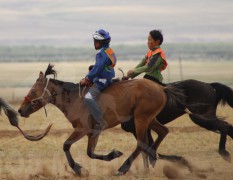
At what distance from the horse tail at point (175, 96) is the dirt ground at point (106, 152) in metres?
1.03

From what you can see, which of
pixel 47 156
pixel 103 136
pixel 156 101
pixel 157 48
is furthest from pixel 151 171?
pixel 103 136

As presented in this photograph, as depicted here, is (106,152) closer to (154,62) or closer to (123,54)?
(154,62)

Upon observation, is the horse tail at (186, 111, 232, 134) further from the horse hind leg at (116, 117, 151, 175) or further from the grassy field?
the horse hind leg at (116, 117, 151, 175)

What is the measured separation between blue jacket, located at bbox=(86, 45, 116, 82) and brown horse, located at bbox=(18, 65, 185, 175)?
0.26m

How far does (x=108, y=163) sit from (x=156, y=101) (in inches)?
81.0

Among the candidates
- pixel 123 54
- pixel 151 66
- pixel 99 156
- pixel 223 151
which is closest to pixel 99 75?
pixel 151 66

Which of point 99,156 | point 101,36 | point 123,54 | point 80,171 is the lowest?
point 123,54

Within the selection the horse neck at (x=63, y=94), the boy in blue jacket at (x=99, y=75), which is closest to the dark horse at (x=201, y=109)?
the boy in blue jacket at (x=99, y=75)

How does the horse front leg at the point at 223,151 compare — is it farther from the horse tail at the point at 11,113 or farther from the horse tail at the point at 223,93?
the horse tail at the point at 11,113

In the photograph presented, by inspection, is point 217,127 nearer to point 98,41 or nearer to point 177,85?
point 177,85

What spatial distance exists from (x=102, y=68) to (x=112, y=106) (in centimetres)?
64

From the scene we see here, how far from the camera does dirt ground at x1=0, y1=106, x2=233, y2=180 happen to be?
504 inches

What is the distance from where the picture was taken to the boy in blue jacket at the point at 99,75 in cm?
1262

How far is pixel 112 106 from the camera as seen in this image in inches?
501
